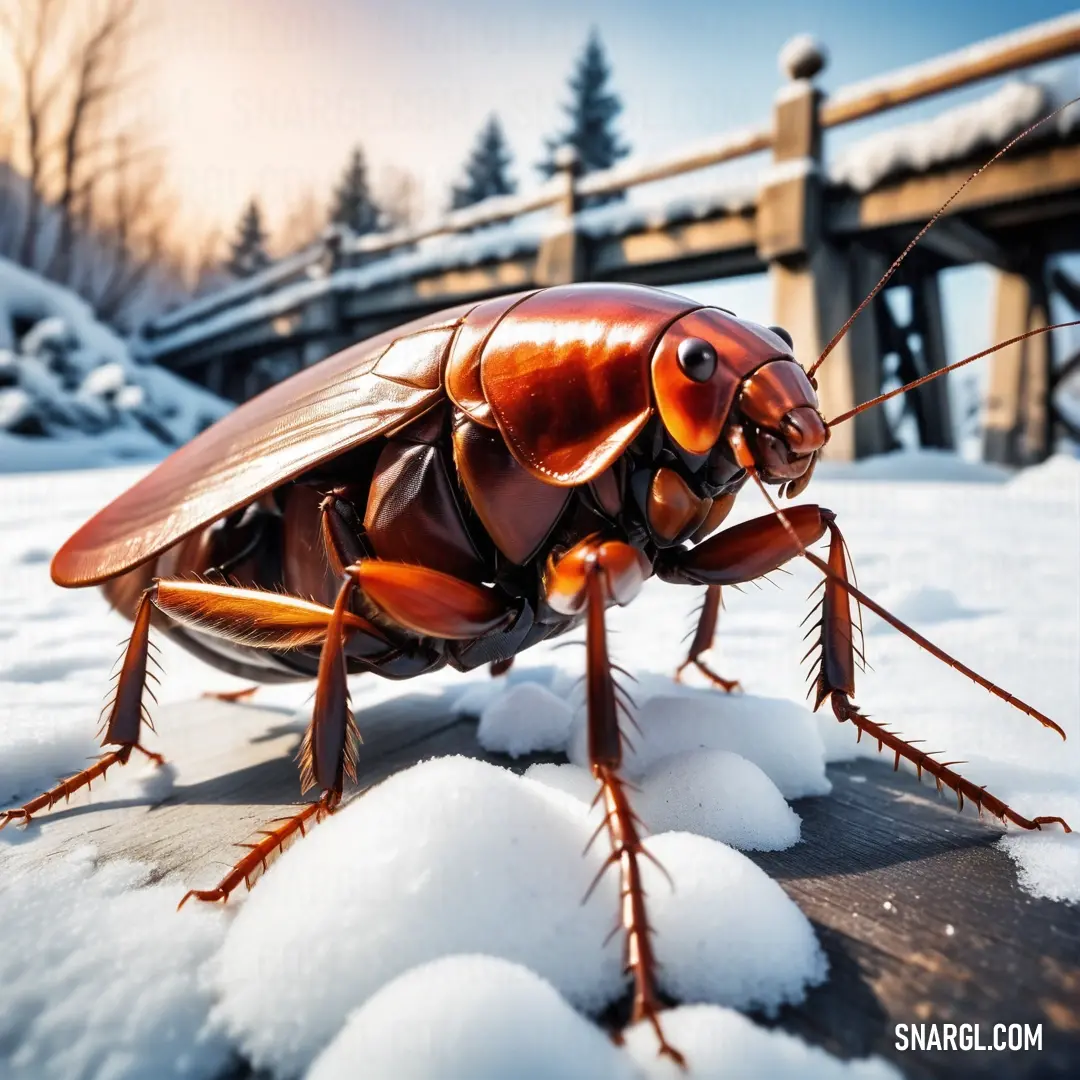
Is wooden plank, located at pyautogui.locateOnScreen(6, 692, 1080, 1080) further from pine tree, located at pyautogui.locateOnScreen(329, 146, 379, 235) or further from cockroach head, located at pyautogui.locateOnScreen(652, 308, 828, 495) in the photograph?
pine tree, located at pyautogui.locateOnScreen(329, 146, 379, 235)

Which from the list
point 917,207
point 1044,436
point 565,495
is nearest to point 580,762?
point 565,495

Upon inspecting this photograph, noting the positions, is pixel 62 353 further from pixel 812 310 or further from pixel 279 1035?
pixel 279 1035

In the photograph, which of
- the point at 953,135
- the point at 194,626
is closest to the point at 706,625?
the point at 194,626

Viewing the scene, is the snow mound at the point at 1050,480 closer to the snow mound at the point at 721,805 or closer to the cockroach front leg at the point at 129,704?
the snow mound at the point at 721,805

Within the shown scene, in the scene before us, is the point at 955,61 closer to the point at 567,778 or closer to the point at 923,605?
the point at 923,605

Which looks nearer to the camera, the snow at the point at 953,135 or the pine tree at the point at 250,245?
the snow at the point at 953,135

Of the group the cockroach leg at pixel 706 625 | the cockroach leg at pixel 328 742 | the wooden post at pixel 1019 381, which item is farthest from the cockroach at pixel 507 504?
the wooden post at pixel 1019 381
